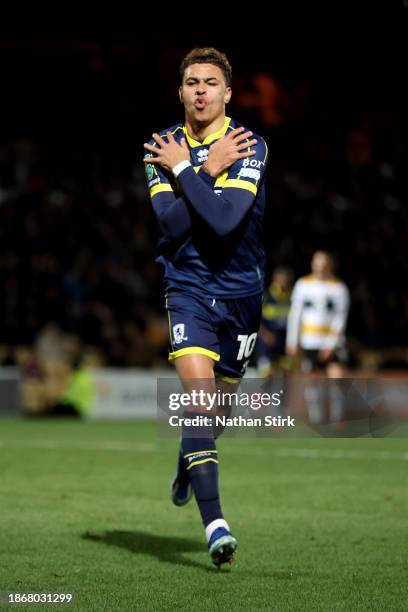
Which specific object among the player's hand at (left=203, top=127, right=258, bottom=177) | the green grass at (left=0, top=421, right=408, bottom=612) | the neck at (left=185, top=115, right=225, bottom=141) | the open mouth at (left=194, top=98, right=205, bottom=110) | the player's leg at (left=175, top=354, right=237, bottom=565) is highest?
the open mouth at (left=194, top=98, right=205, bottom=110)

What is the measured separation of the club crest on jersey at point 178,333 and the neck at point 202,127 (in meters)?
1.02

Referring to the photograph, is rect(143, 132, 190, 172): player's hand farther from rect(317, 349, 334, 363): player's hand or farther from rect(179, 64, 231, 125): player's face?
rect(317, 349, 334, 363): player's hand

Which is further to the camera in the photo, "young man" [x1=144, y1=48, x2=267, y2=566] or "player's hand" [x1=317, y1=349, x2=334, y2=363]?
"player's hand" [x1=317, y1=349, x2=334, y2=363]

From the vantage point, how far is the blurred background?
1736cm

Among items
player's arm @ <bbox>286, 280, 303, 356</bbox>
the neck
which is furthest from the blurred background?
the neck

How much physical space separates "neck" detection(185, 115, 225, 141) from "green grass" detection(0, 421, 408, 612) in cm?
219

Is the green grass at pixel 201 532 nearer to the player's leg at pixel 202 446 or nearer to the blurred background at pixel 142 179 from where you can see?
the player's leg at pixel 202 446

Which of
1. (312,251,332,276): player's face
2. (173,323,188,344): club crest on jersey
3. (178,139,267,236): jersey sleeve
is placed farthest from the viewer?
(312,251,332,276): player's face

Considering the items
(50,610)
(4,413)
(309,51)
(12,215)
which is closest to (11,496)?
(50,610)

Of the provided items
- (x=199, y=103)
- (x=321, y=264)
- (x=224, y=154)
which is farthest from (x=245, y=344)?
(x=321, y=264)

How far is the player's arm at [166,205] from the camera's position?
576 cm

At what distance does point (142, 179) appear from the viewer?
22.7 m

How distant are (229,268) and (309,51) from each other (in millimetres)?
12660

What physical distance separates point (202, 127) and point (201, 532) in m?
2.35
